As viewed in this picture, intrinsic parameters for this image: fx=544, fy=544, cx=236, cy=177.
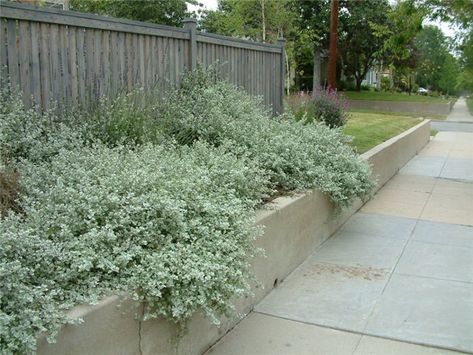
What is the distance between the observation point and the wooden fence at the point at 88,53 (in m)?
4.42

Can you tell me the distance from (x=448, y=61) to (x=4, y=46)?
231 ft

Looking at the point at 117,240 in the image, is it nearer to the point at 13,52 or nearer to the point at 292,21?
the point at 13,52

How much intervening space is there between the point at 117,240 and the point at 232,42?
5015 mm

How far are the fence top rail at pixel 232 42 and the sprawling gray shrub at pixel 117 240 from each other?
3.15 meters

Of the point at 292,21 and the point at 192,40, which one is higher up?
the point at 292,21

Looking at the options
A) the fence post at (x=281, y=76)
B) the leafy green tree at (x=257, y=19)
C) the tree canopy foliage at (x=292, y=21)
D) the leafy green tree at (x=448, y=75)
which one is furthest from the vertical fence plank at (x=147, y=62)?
the leafy green tree at (x=448, y=75)

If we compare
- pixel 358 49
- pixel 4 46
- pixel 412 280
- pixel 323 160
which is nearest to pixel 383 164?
pixel 323 160

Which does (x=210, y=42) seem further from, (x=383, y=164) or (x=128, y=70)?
(x=383, y=164)

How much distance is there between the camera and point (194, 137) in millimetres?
5777

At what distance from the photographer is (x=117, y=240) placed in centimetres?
310

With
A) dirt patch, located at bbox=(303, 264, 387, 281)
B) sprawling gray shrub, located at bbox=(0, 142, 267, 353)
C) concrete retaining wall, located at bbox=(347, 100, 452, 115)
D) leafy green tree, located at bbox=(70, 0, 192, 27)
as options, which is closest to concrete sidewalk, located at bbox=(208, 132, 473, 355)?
dirt patch, located at bbox=(303, 264, 387, 281)

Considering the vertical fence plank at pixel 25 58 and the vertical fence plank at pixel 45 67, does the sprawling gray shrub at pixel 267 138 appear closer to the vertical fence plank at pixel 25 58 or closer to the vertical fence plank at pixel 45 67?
the vertical fence plank at pixel 45 67

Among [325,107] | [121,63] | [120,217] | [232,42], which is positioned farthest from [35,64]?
[325,107]

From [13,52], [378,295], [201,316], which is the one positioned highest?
[13,52]
